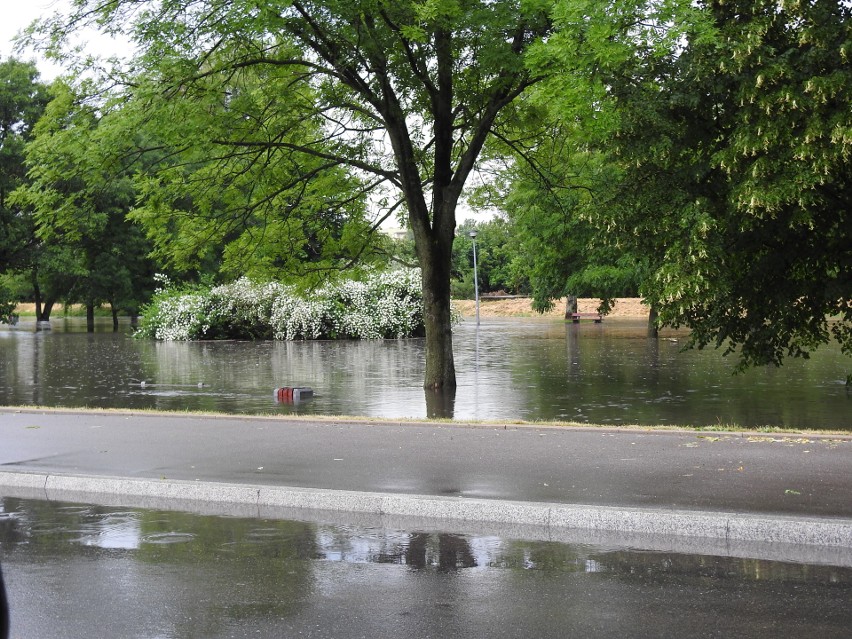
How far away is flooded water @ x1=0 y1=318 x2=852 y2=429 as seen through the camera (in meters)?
15.9

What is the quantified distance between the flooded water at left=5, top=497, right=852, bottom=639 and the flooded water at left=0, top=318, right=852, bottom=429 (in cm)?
807

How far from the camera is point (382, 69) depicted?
54.2 feet

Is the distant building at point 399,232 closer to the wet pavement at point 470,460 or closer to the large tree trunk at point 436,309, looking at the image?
the large tree trunk at point 436,309

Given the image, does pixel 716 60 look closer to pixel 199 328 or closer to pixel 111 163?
pixel 111 163

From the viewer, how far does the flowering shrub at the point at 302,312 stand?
133 feet

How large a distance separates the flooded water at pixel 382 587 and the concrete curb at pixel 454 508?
0.40 m

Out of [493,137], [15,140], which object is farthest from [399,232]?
[493,137]

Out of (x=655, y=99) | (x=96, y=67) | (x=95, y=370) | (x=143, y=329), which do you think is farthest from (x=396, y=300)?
(x=655, y=99)

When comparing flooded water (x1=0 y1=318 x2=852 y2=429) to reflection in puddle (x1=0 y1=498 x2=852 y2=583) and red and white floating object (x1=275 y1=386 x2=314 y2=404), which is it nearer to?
red and white floating object (x1=275 y1=386 x2=314 y2=404)

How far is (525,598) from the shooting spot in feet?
17.9

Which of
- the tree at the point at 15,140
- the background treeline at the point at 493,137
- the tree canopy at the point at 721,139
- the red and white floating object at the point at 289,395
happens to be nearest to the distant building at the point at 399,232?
the background treeline at the point at 493,137

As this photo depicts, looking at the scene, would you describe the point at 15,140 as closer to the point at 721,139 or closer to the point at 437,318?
the point at 437,318

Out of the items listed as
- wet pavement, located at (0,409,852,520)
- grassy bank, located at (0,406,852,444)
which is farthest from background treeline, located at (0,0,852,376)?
wet pavement, located at (0,409,852,520)

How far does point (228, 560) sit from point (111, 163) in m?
11.2
